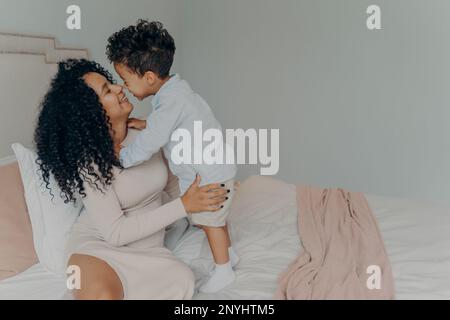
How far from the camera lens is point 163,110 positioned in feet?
4.60

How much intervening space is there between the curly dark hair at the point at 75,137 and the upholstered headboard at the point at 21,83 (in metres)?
0.30

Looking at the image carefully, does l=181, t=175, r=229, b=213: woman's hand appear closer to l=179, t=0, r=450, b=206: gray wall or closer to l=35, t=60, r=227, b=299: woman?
l=35, t=60, r=227, b=299: woman

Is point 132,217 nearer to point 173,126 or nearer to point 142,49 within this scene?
point 173,126

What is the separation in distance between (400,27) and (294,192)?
1.33 m

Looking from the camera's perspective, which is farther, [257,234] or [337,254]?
[257,234]

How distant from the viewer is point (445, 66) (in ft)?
8.93

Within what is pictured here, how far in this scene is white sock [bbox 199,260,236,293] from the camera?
1325 mm

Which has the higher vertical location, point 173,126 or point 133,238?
point 173,126

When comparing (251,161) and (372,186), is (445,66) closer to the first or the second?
(372,186)

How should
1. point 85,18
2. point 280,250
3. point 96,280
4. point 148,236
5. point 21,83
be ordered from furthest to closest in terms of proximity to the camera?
point 85,18 < point 21,83 < point 280,250 < point 148,236 < point 96,280

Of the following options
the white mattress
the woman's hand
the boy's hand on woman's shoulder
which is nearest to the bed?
the white mattress

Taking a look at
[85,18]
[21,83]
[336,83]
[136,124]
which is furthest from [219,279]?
[336,83]

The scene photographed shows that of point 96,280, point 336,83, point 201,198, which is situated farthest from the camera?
point 336,83

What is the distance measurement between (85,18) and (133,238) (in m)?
1.21
